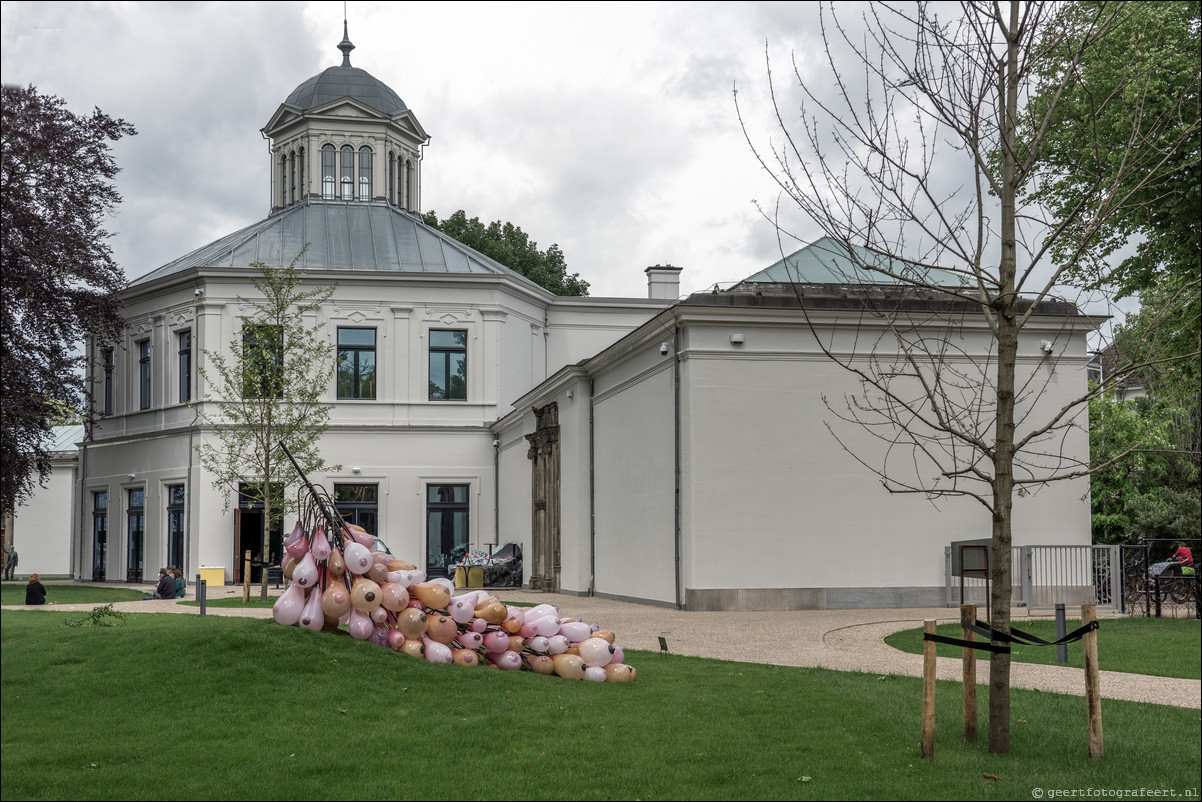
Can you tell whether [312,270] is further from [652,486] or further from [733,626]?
[733,626]

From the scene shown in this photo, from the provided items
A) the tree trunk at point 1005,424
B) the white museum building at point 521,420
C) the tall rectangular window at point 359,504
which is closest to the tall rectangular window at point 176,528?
the white museum building at point 521,420

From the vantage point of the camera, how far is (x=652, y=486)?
79.2 feet

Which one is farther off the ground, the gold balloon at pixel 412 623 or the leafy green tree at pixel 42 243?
the leafy green tree at pixel 42 243

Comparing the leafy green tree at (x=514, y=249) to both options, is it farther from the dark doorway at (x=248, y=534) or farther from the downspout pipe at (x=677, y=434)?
the downspout pipe at (x=677, y=434)

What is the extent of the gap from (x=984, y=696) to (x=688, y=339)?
1230cm

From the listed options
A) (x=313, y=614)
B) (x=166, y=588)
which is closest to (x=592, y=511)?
(x=166, y=588)

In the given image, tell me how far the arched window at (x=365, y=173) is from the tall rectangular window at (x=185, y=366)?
8674 mm

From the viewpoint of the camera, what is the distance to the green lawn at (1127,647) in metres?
13.6

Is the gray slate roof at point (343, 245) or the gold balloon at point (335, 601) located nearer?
the gold balloon at point (335, 601)

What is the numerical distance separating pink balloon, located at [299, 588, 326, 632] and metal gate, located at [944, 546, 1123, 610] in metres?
14.2

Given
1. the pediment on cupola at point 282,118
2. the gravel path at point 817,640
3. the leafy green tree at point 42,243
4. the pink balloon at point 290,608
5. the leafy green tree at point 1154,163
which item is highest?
the pediment on cupola at point 282,118

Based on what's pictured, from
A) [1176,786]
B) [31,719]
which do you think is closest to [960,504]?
[1176,786]

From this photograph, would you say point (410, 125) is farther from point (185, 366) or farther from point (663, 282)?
point (185, 366)

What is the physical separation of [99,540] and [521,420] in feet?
53.6
